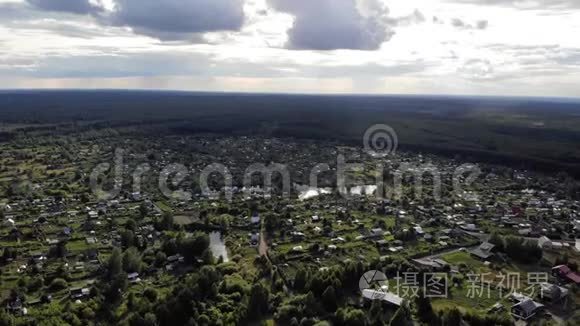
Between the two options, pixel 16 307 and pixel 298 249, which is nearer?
pixel 16 307

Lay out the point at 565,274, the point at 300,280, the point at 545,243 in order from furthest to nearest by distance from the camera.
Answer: the point at 545,243 → the point at 565,274 → the point at 300,280

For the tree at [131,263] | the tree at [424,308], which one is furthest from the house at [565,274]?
the tree at [131,263]

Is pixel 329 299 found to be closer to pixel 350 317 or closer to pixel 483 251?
pixel 350 317

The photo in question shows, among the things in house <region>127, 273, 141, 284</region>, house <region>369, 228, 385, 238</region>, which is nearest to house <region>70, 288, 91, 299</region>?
house <region>127, 273, 141, 284</region>

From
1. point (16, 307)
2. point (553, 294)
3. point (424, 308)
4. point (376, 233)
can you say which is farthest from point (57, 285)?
point (553, 294)

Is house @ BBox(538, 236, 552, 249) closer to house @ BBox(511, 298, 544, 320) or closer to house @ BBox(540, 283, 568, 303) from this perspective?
house @ BBox(540, 283, 568, 303)

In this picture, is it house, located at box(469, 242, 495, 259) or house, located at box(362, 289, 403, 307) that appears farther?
house, located at box(469, 242, 495, 259)
